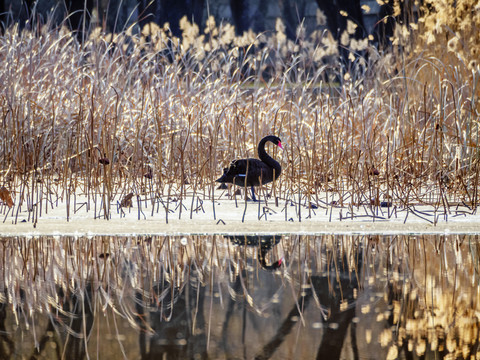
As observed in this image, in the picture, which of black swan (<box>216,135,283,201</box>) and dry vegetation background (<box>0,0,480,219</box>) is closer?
black swan (<box>216,135,283,201</box>)

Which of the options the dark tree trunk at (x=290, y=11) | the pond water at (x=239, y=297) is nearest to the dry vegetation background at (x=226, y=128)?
the pond water at (x=239, y=297)

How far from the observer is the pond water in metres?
2.66

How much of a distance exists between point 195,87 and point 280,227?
98.3 inches

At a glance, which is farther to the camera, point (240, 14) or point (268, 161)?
point (240, 14)

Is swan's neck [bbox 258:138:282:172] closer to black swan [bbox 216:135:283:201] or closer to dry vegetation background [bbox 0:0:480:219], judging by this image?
black swan [bbox 216:135:283:201]

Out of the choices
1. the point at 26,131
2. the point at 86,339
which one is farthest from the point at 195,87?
the point at 86,339

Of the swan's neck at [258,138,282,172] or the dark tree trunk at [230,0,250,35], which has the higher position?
the dark tree trunk at [230,0,250,35]

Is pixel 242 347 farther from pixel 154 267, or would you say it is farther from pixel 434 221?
pixel 434 221

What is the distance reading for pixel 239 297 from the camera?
11.0 feet

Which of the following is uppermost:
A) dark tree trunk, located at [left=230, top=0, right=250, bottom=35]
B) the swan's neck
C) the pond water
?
dark tree trunk, located at [left=230, top=0, right=250, bottom=35]

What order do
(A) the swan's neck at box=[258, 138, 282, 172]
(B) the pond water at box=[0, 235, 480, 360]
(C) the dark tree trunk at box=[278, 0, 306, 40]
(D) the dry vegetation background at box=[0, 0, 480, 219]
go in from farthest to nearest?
(C) the dark tree trunk at box=[278, 0, 306, 40], (D) the dry vegetation background at box=[0, 0, 480, 219], (A) the swan's neck at box=[258, 138, 282, 172], (B) the pond water at box=[0, 235, 480, 360]

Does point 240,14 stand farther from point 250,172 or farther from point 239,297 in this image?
point 239,297

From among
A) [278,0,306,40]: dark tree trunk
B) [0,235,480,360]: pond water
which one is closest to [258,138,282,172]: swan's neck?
[0,235,480,360]: pond water

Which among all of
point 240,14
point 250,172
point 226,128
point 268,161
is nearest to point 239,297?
point 250,172
